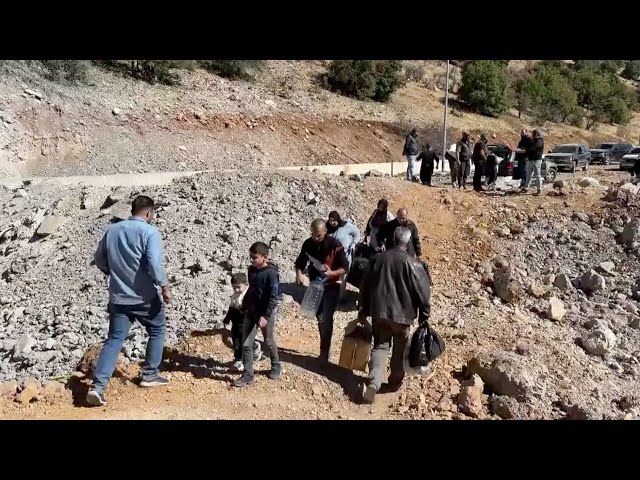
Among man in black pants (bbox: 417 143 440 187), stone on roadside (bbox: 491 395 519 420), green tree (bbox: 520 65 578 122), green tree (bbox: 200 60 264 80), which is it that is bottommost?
stone on roadside (bbox: 491 395 519 420)

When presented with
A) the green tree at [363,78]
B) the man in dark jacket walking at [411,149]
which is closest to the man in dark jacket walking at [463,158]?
the man in dark jacket walking at [411,149]

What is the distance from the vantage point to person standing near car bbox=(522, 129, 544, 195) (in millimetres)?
13211

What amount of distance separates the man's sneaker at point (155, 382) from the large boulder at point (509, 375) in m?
3.31

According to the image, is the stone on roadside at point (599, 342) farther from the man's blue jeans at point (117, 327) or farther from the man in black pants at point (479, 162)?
the man in black pants at point (479, 162)

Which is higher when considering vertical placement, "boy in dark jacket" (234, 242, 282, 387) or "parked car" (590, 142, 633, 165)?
"parked car" (590, 142, 633, 165)

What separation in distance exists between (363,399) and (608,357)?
4553 mm

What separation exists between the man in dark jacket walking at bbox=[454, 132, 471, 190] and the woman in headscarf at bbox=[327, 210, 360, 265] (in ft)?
26.1

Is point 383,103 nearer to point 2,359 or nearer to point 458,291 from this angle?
point 458,291

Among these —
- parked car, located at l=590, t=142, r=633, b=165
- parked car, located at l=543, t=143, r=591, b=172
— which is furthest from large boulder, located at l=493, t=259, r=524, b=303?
parked car, located at l=590, t=142, r=633, b=165

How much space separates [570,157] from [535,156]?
12.2 m

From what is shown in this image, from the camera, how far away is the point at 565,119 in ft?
157

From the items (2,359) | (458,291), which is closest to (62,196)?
(2,359)

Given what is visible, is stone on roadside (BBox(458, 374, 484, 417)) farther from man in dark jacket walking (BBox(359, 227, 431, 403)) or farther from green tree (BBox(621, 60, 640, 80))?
green tree (BBox(621, 60, 640, 80))

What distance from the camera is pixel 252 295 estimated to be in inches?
221
